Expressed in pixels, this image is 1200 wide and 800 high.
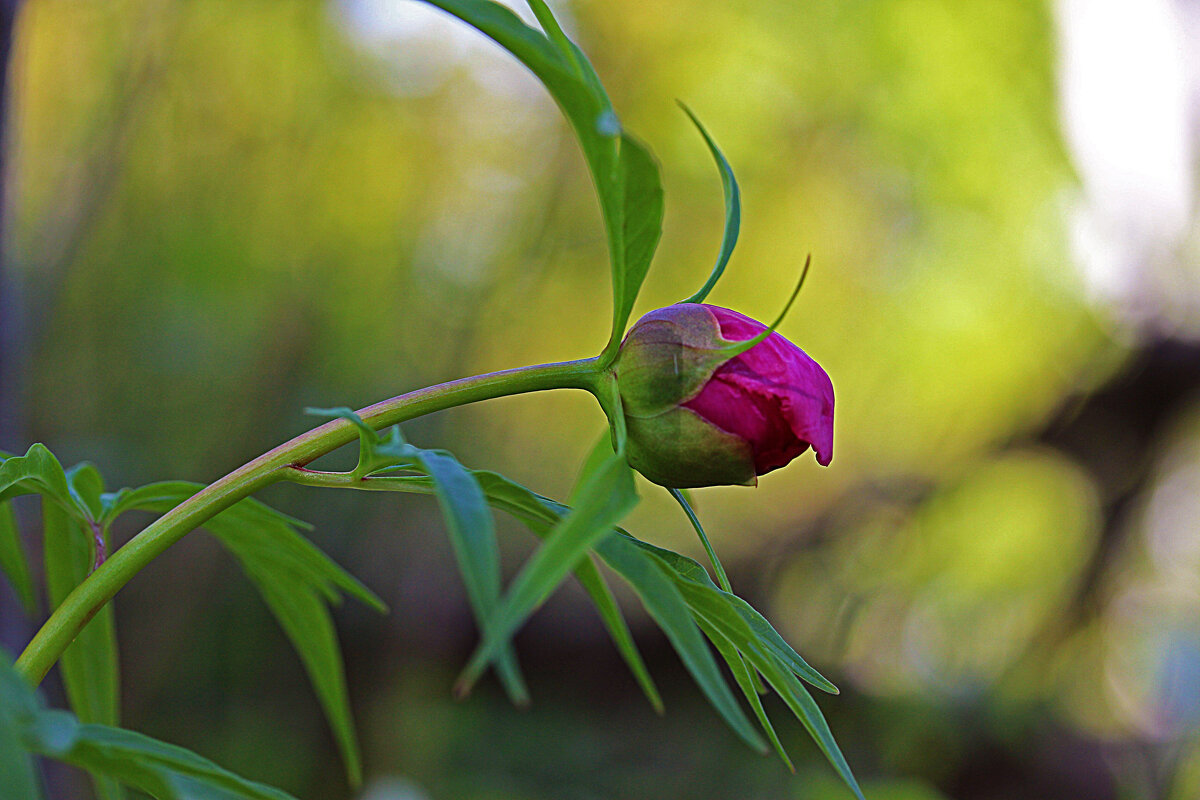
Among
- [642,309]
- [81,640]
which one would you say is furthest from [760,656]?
[642,309]

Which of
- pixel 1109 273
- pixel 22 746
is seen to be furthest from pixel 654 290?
pixel 22 746

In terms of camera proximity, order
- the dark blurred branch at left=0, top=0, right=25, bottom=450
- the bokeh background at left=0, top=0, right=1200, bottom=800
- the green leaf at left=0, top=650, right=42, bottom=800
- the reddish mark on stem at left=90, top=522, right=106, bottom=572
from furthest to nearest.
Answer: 1. the bokeh background at left=0, top=0, right=1200, bottom=800
2. the dark blurred branch at left=0, top=0, right=25, bottom=450
3. the reddish mark on stem at left=90, top=522, right=106, bottom=572
4. the green leaf at left=0, top=650, right=42, bottom=800

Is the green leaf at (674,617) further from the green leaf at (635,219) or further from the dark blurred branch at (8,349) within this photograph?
the dark blurred branch at (8,349)

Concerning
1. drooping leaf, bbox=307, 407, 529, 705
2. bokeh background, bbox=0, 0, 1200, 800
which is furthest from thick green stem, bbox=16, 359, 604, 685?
bokeh background, bbox=0, 0, 1200, 800

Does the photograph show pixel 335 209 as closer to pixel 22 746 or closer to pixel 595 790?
pixel 595 790

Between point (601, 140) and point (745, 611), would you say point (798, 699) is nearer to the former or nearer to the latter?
point (745, 611)

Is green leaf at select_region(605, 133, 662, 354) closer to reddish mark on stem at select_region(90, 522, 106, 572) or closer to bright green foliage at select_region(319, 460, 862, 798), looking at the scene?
bright green foliage at select_region(319, 460, 862, 798)
